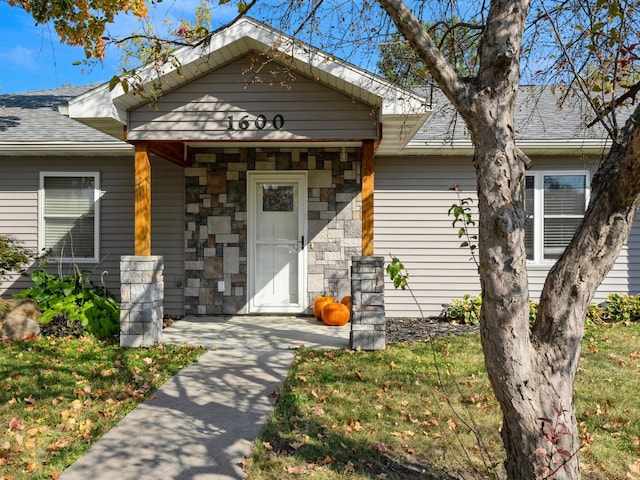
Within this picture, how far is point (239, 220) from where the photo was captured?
27.0 ft

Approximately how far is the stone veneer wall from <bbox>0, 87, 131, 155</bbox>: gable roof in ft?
4.73

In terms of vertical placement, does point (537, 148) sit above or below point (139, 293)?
above

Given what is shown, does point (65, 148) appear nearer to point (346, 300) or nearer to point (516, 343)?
point (346, 300)

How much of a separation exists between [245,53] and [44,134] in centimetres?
425

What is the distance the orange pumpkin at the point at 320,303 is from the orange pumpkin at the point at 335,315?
0.65 feet

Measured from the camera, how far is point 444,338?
6.76 m

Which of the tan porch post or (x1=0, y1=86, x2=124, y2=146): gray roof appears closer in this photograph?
the tan porch post

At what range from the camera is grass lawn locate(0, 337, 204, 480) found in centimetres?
338

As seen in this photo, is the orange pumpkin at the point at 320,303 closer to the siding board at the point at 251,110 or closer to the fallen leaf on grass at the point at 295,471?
the siding board at the point at 251,110

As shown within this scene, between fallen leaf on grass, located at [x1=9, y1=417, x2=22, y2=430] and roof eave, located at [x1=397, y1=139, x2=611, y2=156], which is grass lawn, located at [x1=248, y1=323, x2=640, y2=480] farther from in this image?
roof eave, located at [x1=397, y1=139, x2=611, y2=156]

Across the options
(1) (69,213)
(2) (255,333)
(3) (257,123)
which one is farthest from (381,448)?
(1) (69,213)

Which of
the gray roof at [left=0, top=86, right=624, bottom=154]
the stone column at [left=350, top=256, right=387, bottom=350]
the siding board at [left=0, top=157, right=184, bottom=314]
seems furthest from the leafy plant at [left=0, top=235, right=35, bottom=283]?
the stone column at [left=350, top=256, right=387, bottom=350]

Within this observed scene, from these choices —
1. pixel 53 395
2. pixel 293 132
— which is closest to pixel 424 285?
pixel 293 132

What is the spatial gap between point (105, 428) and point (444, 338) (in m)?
4.37
